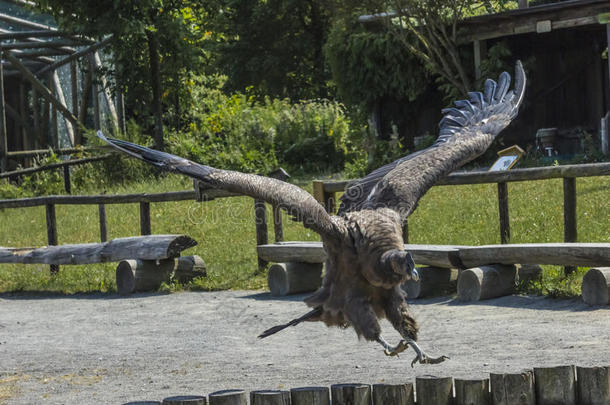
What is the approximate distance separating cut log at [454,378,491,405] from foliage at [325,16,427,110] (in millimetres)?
14615

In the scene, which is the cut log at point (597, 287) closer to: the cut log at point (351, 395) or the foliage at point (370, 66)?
the cut log at point (351, 395)

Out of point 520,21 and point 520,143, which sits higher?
point 520,21

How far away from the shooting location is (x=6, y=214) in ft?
59.4

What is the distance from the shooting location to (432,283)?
31.3 ft

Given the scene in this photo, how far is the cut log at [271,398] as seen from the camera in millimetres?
4953

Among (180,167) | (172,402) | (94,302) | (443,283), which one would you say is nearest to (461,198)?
(443,283)

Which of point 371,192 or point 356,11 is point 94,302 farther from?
point 356,11

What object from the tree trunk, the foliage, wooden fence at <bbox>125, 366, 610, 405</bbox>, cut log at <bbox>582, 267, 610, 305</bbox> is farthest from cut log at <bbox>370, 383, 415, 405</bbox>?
the tree trunk

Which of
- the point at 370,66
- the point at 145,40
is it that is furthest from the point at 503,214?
the point at 145,40

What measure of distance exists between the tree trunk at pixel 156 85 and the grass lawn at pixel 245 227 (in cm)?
285

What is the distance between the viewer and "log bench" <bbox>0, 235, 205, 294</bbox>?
441 inches

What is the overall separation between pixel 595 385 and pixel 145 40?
16781 mm

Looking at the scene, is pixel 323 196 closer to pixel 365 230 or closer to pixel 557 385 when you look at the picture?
pixel 365 230

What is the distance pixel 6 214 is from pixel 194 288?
8341 millimetres
